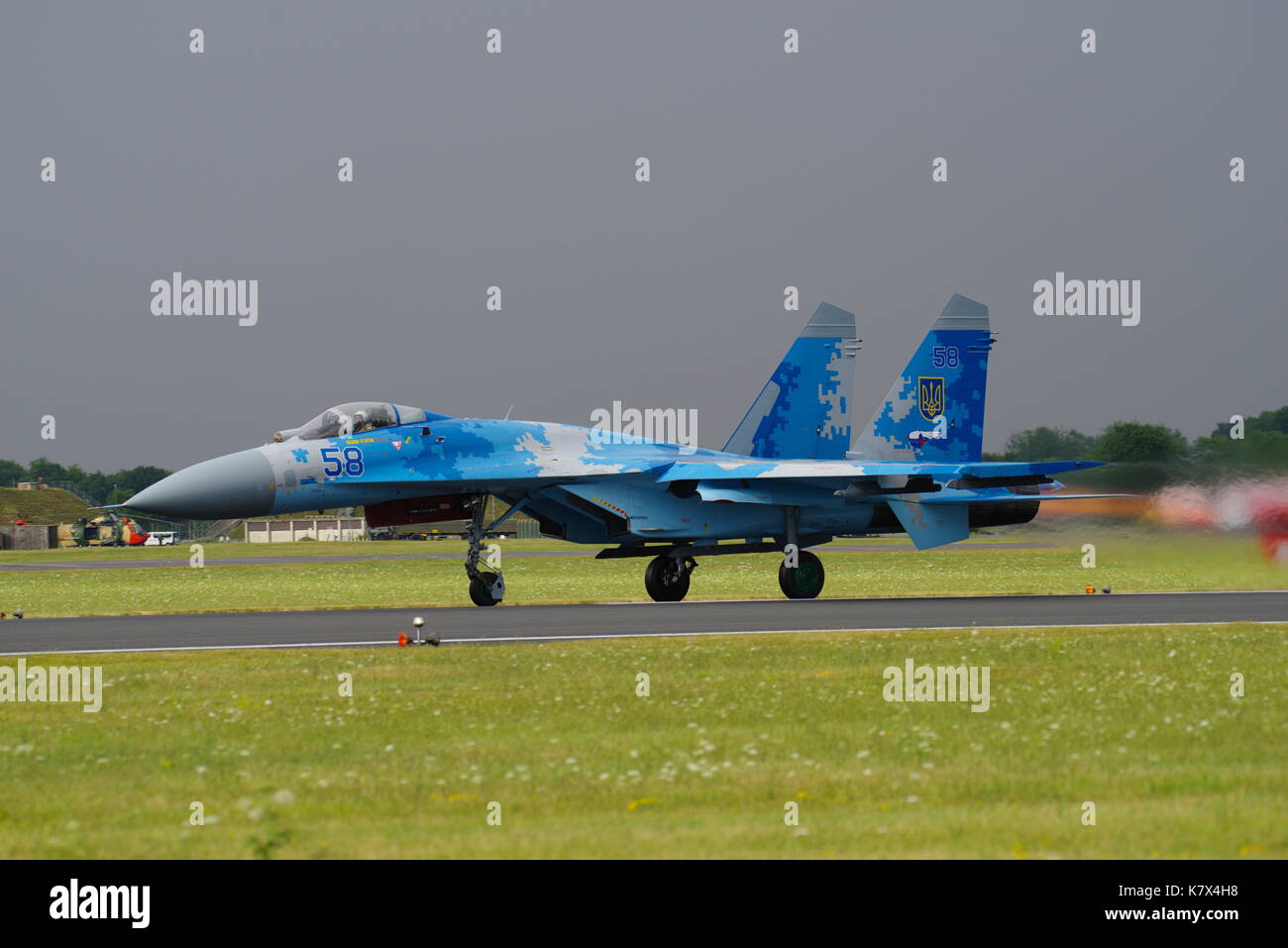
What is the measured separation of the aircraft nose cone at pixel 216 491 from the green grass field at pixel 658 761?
301 inches

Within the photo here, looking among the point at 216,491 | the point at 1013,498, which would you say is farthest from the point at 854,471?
the point at 216,491

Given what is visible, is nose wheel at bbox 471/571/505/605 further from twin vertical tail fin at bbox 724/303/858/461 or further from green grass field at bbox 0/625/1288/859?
green grass field at bbox 0/625/1288/859

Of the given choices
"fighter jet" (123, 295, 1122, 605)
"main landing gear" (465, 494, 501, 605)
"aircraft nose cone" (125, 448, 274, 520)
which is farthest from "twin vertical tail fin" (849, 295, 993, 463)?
"aircraft nose cone" (125, 448, 274, 520)

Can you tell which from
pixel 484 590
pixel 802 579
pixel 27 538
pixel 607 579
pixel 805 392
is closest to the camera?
pixel 484 590

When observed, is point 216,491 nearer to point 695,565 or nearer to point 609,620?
point 609,620

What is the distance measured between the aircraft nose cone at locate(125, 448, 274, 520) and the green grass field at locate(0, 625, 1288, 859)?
7.65 m

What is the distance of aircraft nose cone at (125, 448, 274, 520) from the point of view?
22.4 meters

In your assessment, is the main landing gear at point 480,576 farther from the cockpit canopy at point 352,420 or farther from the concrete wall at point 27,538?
the concrete wall at point 27,538

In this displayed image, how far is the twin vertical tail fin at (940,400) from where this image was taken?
29.7 meters

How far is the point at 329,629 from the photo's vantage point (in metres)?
20.3

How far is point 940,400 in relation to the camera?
97.7ft

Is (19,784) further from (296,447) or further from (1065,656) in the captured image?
(296,447)

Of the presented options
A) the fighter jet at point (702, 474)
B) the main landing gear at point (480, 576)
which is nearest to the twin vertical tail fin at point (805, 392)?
the fighter jet at point (702, 474)

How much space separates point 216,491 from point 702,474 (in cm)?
873
